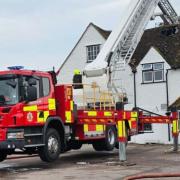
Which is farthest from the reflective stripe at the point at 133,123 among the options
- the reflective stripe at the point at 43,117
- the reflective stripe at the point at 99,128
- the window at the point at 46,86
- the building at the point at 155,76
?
the building at the point at 155,76

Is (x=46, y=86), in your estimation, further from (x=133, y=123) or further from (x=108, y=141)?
(x=133, y=123)

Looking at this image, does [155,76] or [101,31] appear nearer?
[155,76]

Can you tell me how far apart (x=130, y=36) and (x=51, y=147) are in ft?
40.3

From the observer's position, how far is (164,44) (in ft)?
99.6

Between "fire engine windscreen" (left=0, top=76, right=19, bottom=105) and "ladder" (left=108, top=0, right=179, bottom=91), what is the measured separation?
806 cm

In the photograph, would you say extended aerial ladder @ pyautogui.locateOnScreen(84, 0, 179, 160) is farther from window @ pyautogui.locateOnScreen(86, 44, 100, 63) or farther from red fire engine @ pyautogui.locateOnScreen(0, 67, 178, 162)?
window @ pyautogui.locateOnScreen(86, 44, 100, 63)

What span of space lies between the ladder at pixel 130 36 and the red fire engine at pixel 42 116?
5243 millimetres

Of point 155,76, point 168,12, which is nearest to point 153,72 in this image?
point 155,76

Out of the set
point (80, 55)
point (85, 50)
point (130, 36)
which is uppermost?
point (85, 50)

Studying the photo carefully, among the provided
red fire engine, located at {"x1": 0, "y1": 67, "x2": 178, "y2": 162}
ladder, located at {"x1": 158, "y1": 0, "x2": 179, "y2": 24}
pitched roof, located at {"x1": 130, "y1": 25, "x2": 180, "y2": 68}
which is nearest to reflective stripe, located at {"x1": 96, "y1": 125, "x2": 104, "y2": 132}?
red fire engine, located at {"x1": 0, "y1": 67, "x2": 178, "y2": 162}

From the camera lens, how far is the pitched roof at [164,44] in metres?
28.9

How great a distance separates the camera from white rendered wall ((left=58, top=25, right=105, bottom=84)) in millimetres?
33094

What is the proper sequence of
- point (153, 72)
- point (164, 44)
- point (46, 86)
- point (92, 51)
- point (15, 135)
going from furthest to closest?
1. point (92, 51)
2. point (164, 44)
3. point (153, 72)
4. point (46, 86)
5. point (15, 135)

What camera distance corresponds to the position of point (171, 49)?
29.7 meters
